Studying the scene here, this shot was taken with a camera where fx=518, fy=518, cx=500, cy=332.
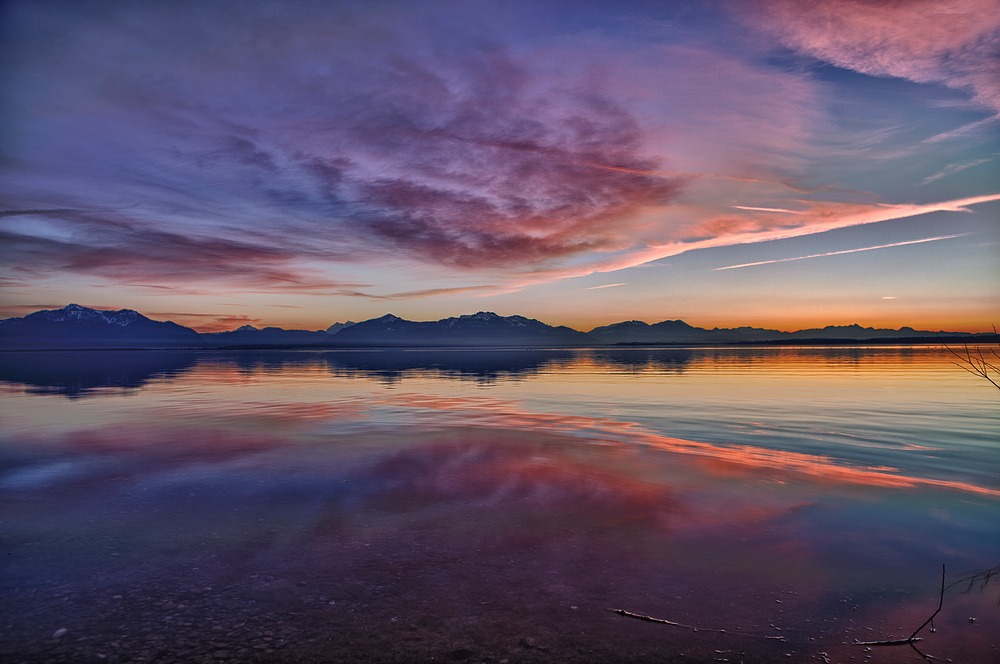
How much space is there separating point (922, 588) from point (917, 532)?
2087 mm

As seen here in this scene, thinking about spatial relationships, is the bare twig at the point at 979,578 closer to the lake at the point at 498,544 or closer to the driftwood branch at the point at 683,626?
the lake at the point at 498,544

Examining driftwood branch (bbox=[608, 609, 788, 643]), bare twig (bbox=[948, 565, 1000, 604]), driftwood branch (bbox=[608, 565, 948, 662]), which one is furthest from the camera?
bare twig (bbox=[948, 565, 1000, 604])

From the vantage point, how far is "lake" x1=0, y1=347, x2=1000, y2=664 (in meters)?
4.93

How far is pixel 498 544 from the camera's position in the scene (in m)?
7.11

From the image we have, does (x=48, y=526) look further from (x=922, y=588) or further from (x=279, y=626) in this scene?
(x=922, y=588)

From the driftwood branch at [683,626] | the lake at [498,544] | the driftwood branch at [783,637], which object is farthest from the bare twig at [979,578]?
the driftwood branch at [683,626]

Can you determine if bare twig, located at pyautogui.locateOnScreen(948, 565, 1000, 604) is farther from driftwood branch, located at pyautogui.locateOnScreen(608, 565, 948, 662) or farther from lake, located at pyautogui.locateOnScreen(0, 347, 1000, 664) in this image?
driftwood branch, located at pyautogui.locateOnScreen(608, 565, 948, 662)

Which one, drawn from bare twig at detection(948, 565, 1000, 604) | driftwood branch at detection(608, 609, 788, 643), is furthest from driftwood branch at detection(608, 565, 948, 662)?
bare twig at detection(948, 565, 1000, 604)

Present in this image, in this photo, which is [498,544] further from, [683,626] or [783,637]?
[783,637]

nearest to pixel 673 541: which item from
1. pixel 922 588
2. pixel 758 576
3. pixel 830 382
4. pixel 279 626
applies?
pixel 758 576

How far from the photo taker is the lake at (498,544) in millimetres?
4930

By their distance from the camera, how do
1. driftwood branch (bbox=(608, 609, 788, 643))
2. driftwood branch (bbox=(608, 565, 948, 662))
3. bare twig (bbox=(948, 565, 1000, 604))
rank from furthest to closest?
bare twig (bbox=(948, 565, 1000, 604)), driftwood branch (bbox=(608, 609, 788, 643)), driftwood branch (bbox=(608, 565, 948, 662))

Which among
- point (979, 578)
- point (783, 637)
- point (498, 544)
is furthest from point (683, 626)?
point (979, 578)

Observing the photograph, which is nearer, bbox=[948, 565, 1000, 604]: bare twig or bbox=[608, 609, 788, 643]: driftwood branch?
bbox=[608, 609, 788, 643]: driftwood branch
